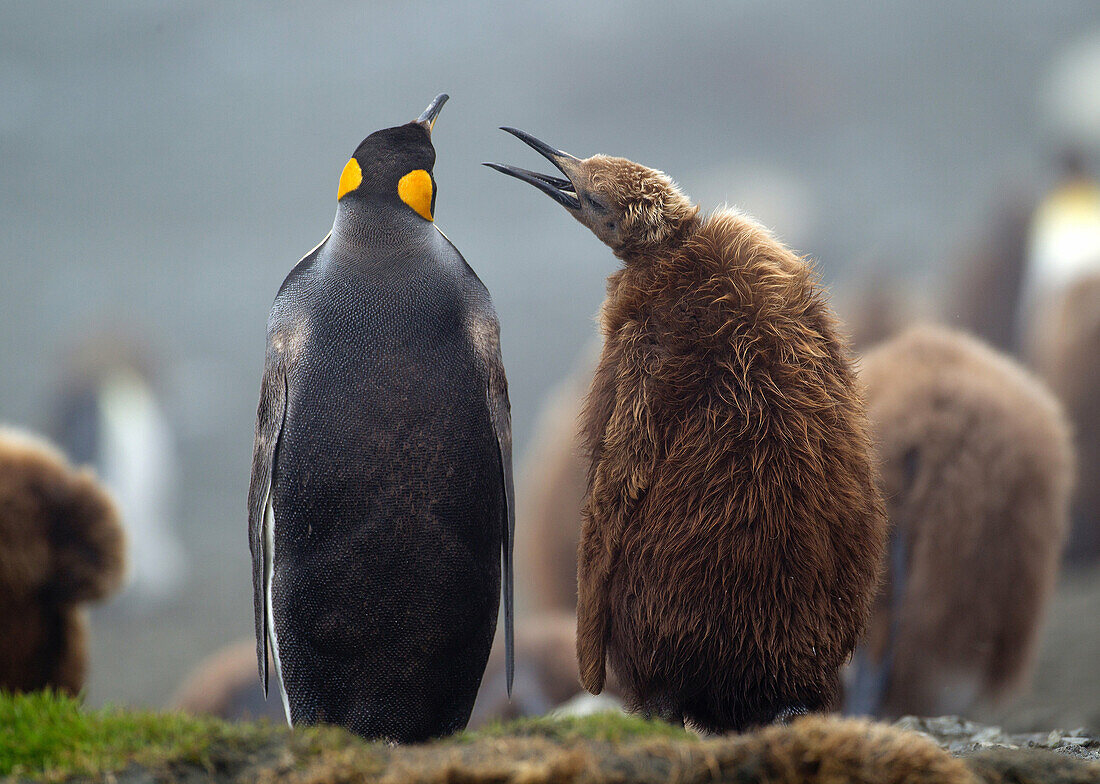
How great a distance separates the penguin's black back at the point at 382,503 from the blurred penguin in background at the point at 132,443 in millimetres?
3697

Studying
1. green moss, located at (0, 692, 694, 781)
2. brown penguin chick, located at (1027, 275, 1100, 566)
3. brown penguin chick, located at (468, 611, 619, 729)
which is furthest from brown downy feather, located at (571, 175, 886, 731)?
brown penguin chick, located at (1027, 275, 1100, 566)

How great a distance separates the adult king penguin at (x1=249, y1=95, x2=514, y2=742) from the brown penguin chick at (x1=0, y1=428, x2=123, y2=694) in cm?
57

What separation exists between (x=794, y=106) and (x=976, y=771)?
603 cm

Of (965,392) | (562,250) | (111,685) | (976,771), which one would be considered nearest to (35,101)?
(562,250)

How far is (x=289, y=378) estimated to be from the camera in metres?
1.05

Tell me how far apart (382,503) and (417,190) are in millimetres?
408

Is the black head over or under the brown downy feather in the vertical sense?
over

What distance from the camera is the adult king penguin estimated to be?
101 cm

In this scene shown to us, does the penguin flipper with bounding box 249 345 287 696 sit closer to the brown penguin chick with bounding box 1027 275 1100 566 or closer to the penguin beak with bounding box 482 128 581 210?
the penguin beak with bounding box 482 128 581 210

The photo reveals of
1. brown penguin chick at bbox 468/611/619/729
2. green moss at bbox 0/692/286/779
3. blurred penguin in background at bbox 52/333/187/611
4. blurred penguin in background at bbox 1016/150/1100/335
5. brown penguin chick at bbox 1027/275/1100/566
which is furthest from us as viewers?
blurred penguin in background at bbox 52/333/187/611

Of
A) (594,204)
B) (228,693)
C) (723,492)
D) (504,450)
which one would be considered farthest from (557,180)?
(228,693)

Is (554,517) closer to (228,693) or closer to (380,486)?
(228,693)

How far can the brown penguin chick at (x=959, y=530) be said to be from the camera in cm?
145

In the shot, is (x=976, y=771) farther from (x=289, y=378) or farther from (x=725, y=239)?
(x=289, y=378)
